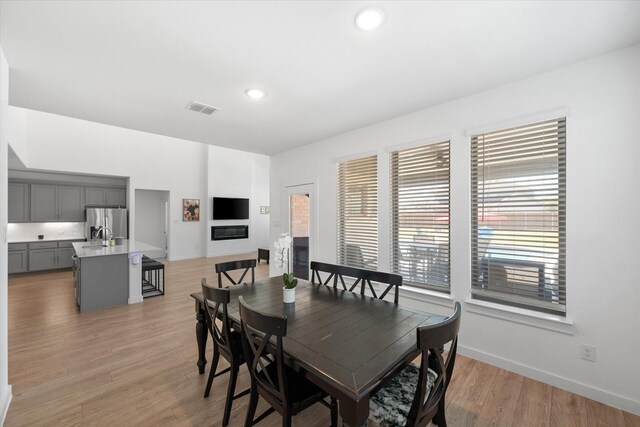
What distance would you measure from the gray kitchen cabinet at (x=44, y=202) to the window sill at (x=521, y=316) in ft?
30.5

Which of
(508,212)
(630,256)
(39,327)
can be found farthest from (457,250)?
(39,327)

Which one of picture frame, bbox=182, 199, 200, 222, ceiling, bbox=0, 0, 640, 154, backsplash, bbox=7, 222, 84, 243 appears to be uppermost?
ceiling, bbox=0, 0, 640, 154

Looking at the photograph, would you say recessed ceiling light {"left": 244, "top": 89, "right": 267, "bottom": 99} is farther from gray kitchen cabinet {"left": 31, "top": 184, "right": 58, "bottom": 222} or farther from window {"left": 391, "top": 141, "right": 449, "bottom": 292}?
gray kitchen cabinet {"left": 31, "top": 184, "right": 58, "bottom": 222}

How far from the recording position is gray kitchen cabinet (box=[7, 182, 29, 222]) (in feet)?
20.7

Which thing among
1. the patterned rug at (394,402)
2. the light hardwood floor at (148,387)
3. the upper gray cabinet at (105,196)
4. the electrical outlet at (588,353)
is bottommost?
the light hardwood floor at (148,387)

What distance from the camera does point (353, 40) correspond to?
1.92 metres

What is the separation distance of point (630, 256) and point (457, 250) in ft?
4.05

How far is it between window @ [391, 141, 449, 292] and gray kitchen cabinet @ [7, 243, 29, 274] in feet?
27.7

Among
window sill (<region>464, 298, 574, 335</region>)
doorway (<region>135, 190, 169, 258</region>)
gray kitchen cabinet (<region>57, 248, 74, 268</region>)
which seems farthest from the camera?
doorway (<region>135, 190, 169, 258</region>)

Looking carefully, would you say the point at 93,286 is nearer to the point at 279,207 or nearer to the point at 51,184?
the point at 279,207

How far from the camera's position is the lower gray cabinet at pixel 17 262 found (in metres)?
6.21

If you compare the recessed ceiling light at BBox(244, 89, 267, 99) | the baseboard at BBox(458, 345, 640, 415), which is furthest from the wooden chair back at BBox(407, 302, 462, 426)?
the recessed ceiling light at BBox(244, 89, 267, 99)

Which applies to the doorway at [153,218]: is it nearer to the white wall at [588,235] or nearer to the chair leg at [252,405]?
the chair leg at [252,405]

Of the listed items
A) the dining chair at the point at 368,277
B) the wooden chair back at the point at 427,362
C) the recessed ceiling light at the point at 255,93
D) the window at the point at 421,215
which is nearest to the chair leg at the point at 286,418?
the wooden chair back at the point at 427,362
